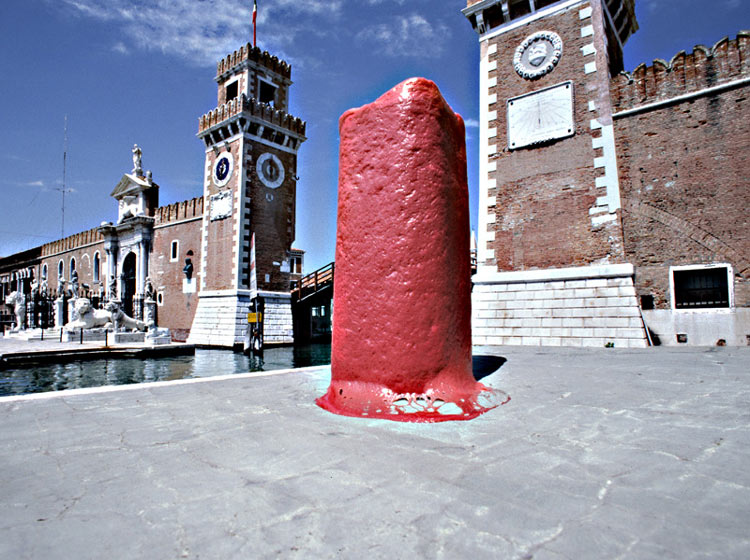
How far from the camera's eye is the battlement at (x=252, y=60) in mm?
23094

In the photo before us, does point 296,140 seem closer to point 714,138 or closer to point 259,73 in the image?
point 259,73

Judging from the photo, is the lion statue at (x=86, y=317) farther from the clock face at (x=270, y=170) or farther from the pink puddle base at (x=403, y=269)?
the pink puddle base at (x=403, y=269)

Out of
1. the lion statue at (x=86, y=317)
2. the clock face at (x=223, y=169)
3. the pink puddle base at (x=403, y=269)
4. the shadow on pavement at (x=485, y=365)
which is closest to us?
the pink puddle base at (x=403, y=269)

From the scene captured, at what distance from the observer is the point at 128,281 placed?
1229 inches

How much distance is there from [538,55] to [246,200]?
15276mm

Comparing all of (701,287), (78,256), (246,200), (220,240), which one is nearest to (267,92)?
(246,200)

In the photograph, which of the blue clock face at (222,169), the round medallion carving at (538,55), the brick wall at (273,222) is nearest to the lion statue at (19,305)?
the blue clock face at (222,169)

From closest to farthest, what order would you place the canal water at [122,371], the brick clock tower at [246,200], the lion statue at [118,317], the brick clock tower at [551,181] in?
the canal water at [122,371]
the brick clock tower at [551,181]
the lion statue at [118,317]
the brick clock tower at [246,200]

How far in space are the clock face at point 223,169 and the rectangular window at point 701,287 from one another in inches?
783

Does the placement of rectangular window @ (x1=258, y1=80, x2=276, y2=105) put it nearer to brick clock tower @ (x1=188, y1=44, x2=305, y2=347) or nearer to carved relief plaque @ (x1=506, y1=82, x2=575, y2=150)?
brick clock tower @ (x1=188, y1=44, x2=305, y2=347)

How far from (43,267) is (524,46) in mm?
47093

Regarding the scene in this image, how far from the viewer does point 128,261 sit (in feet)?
102

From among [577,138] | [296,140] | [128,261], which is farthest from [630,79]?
[128,261]

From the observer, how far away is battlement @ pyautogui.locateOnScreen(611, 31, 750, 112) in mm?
9414
